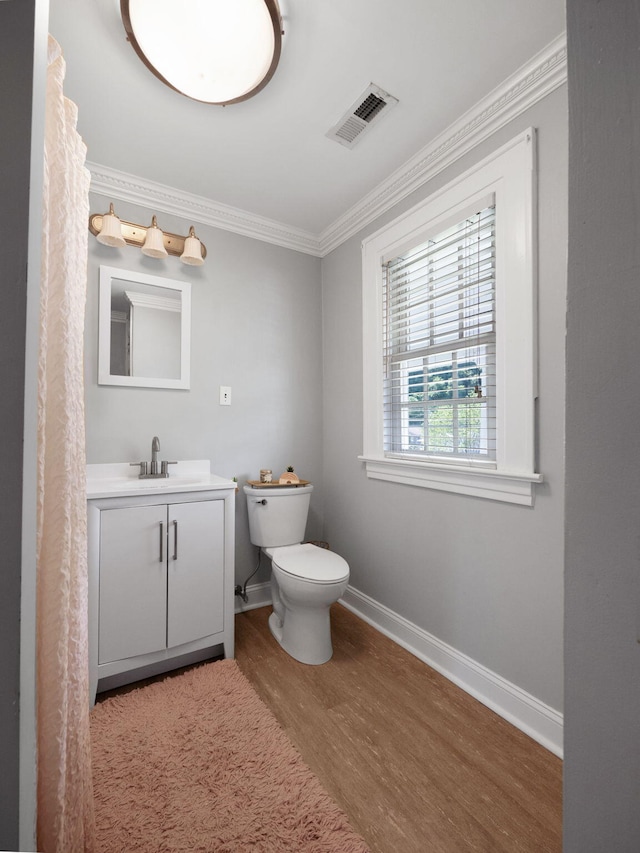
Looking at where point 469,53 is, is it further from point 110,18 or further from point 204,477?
point 204,477

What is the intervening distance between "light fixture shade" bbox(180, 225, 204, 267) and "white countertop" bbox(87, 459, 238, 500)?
1.15 meters

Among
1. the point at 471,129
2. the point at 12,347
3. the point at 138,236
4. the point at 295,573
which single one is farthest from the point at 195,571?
the point at 471,129

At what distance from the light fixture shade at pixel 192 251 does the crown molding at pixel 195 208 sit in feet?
0.56

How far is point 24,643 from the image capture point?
455 mm

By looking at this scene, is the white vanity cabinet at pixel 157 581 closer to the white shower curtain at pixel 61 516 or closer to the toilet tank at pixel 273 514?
the toilet tank at pixel 273 514

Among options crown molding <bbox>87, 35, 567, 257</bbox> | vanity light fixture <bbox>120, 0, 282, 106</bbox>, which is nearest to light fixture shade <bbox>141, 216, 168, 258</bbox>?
crown molding <bbox>87, 35, 567, 257</bbox>

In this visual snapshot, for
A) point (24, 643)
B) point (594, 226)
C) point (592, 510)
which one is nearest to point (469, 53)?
point (594, 226)

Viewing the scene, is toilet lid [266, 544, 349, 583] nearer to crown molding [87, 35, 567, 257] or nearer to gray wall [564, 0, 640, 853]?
gray wall [564, 0, 640, 853]

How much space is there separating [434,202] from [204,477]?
6.04ft

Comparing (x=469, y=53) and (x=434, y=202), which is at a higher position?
(x=469, y=53)

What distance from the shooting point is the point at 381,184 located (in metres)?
2.03

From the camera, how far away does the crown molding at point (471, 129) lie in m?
1.31

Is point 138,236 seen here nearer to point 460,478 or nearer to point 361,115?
point 361,115

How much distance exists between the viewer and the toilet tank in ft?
6.96
